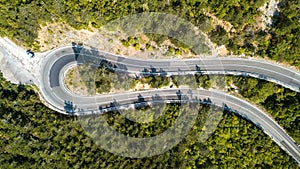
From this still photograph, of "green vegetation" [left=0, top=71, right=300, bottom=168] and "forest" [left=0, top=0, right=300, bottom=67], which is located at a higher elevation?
"forest" [left=0, top=0, right=300, bottom=67]

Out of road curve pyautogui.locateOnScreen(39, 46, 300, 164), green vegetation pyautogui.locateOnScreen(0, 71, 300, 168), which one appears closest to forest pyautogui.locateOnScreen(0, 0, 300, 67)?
road curve pyautogui.locateOnScreen(39, 46, 300, 164)

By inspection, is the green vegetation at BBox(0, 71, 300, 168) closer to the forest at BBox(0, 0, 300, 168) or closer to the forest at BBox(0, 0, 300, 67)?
the forest at BBox(0, 0, 300, 168)

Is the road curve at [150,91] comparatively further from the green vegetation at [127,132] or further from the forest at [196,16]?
the forest at [196,16]

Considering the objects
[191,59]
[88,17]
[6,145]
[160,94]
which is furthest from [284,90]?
[6,145]

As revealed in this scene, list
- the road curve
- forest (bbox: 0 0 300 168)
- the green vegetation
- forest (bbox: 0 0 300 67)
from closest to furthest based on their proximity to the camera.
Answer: forest (bbox: 0 0 300 67)
forest (bbox: 0 0 300 168)
the green vegetation
the road curve

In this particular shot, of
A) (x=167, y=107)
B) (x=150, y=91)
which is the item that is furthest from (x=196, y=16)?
(x=167, y=107)

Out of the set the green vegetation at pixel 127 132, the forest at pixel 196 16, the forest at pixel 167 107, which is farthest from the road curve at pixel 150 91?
the forest at pixel 196 16

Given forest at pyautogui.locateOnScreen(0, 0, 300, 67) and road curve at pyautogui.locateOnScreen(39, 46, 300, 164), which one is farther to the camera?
road curve at pyautogui.locateOnScreen(39, 46, 300, 164)
